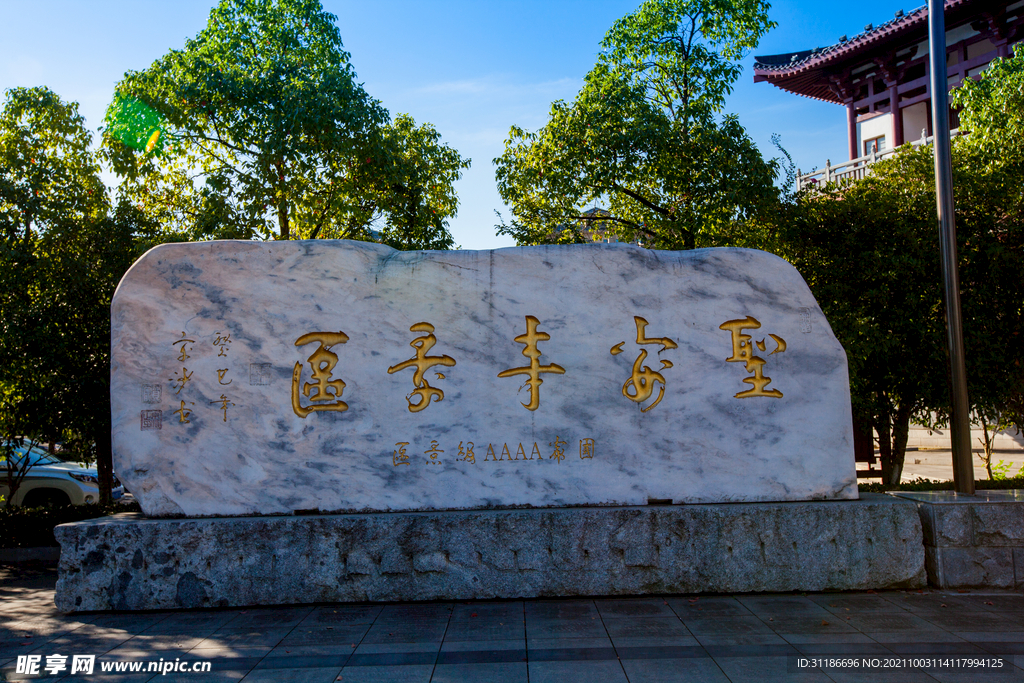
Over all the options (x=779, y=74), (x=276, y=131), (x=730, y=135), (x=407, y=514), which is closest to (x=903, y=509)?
(x=407, y=514)

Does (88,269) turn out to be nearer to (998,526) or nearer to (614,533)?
(614,533)

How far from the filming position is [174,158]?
7438mm

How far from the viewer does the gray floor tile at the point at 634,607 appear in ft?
14.6

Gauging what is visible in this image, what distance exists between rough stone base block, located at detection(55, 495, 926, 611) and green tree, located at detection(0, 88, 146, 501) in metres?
2.50

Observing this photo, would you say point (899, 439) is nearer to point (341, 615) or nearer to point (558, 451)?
point (558, 451)

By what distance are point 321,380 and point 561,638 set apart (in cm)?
235

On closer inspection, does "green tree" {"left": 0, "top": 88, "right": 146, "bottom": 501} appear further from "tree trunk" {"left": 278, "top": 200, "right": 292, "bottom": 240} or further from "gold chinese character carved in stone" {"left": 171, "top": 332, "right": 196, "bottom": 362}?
"gold chinese character carved in stone" {"left": 171, "top": 332, "right": 196, "bottom": 362}

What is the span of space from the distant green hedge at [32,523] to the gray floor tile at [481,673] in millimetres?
4720

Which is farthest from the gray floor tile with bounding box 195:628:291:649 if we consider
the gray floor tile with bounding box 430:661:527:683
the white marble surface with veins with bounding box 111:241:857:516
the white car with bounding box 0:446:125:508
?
the white car with bounding box 0:446:125:508

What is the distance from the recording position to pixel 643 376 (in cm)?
501

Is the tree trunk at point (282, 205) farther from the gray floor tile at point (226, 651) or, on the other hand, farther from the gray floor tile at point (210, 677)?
the gray floor tile at point (210, 677)

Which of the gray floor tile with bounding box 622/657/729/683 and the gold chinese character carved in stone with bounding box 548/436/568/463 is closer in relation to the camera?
the gray floor tile with bounding box 622/657/729/683

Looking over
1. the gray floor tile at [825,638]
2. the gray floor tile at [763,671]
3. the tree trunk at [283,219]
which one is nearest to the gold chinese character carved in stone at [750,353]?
the gray floor tile at [825,638]

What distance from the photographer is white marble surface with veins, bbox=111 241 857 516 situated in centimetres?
489
